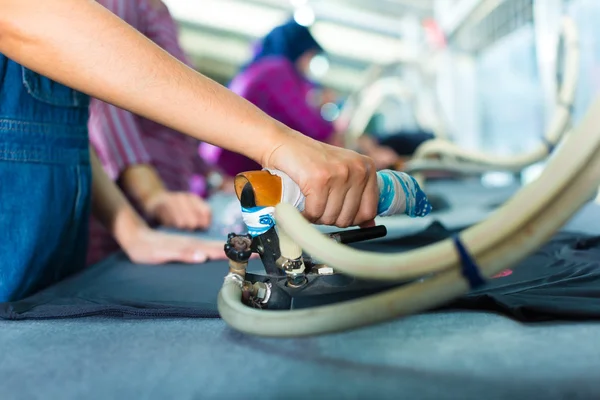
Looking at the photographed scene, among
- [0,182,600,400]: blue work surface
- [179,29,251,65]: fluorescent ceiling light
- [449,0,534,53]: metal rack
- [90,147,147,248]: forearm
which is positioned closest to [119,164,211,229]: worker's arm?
[90,147,147,248]: forearm

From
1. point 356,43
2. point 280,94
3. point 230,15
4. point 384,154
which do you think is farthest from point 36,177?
point 356,43

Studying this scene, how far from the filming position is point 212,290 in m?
0.60

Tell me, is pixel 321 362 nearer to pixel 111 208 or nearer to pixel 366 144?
pixel 111 208

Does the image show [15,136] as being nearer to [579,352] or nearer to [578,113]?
[579,352]

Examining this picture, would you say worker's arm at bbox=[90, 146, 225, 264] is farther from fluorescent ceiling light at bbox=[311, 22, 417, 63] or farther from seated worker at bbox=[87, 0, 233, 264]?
fluorescent ceiling light at bbox=[311, 22, 417, 63]

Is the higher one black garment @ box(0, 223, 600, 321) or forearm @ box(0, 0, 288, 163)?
forearm @ box(0, 0, 288, 163)

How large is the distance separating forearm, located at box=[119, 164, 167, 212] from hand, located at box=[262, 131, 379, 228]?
0.78 m

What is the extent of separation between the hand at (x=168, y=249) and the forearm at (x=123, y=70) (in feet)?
1.09

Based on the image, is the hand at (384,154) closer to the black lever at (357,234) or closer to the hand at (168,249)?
the hand at (168,249)

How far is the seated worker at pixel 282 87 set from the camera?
191cm

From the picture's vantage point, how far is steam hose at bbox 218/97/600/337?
32cm

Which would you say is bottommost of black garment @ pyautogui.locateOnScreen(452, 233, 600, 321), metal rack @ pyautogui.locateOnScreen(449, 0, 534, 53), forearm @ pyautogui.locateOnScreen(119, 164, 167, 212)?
Answer: forearm @ pyautogui.locateOnScreen(119, 164, 167, 212)

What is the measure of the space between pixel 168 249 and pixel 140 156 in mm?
491

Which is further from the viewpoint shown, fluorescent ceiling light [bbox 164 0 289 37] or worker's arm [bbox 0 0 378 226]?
fluorescent ceiling light [bbox 164 0 289 37]
